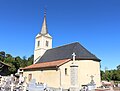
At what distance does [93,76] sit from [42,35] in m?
17.4

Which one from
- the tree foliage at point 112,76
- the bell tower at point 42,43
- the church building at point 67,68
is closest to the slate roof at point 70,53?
the church building at point 67,68

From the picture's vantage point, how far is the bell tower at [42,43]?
1532 inches

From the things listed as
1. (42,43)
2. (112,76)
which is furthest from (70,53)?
(112,76)

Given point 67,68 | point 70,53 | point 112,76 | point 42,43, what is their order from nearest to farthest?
point 67,68 → point 70,53 → point 42,43 → point 112,76

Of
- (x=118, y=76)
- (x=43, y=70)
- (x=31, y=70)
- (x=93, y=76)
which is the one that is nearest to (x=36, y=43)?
(x=31, y=70)

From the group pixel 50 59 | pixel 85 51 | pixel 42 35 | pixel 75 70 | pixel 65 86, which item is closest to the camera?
pixel 75 70

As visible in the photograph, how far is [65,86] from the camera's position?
86.0ft

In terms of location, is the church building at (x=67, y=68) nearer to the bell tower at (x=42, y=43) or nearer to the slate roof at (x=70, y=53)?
the slate roof at (x=70, y=53)

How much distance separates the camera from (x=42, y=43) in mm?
39125

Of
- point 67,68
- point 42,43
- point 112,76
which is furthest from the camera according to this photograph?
point 112,76

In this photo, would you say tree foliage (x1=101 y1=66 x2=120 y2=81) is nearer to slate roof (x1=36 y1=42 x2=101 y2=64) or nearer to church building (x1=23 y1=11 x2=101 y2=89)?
slate roof (x1=36 y1=42 x2=101 y2=64)

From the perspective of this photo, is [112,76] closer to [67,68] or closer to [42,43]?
[42,43]

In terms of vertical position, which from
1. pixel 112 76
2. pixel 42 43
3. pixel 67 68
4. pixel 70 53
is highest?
pixel 42 43

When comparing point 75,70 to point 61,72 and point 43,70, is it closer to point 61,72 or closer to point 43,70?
point 61,72
